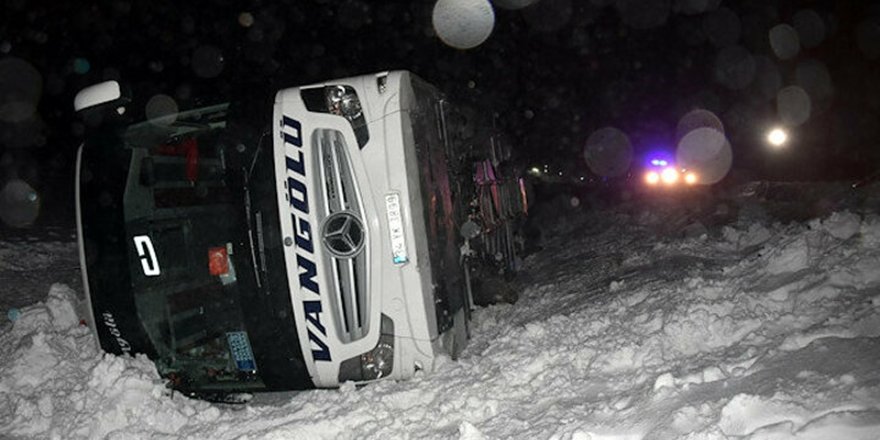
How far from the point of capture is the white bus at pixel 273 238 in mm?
4113

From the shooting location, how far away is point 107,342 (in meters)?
4.47

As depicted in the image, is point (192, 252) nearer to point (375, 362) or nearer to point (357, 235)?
point (357, 235)

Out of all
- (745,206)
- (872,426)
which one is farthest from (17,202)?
(872,426)

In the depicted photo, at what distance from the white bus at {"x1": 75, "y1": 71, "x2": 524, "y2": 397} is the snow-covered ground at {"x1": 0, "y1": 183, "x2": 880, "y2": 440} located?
25 cm

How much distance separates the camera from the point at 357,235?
4.11 m

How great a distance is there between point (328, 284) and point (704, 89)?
3459cm

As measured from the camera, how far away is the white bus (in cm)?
411

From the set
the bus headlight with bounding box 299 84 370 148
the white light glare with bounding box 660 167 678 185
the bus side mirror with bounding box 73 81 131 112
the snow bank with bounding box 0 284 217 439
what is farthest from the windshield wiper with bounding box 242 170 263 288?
the white light glare with bounding box 660 167 678 185

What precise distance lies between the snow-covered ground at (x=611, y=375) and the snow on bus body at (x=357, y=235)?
303 mm

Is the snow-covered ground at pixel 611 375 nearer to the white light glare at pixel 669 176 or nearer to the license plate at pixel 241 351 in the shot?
the license plate at pixel 241 351

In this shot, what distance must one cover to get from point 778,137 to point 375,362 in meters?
22.4

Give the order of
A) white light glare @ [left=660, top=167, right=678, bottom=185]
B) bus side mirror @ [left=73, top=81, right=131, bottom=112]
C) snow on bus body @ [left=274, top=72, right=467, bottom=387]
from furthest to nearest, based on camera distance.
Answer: white light glare @ [left=660, top=167, right=678, bottom=185] < bus side mirror @ [left=73, top=81, right=131, bottom=112] < snow on bus body @ [left=274, top=72, right=467, bottom=387]

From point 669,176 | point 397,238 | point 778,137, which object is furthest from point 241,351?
point 778,137

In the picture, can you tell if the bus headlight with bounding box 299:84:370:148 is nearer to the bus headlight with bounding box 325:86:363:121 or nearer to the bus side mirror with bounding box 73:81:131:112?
the bus headlight with bounding box 325:86:363:121
